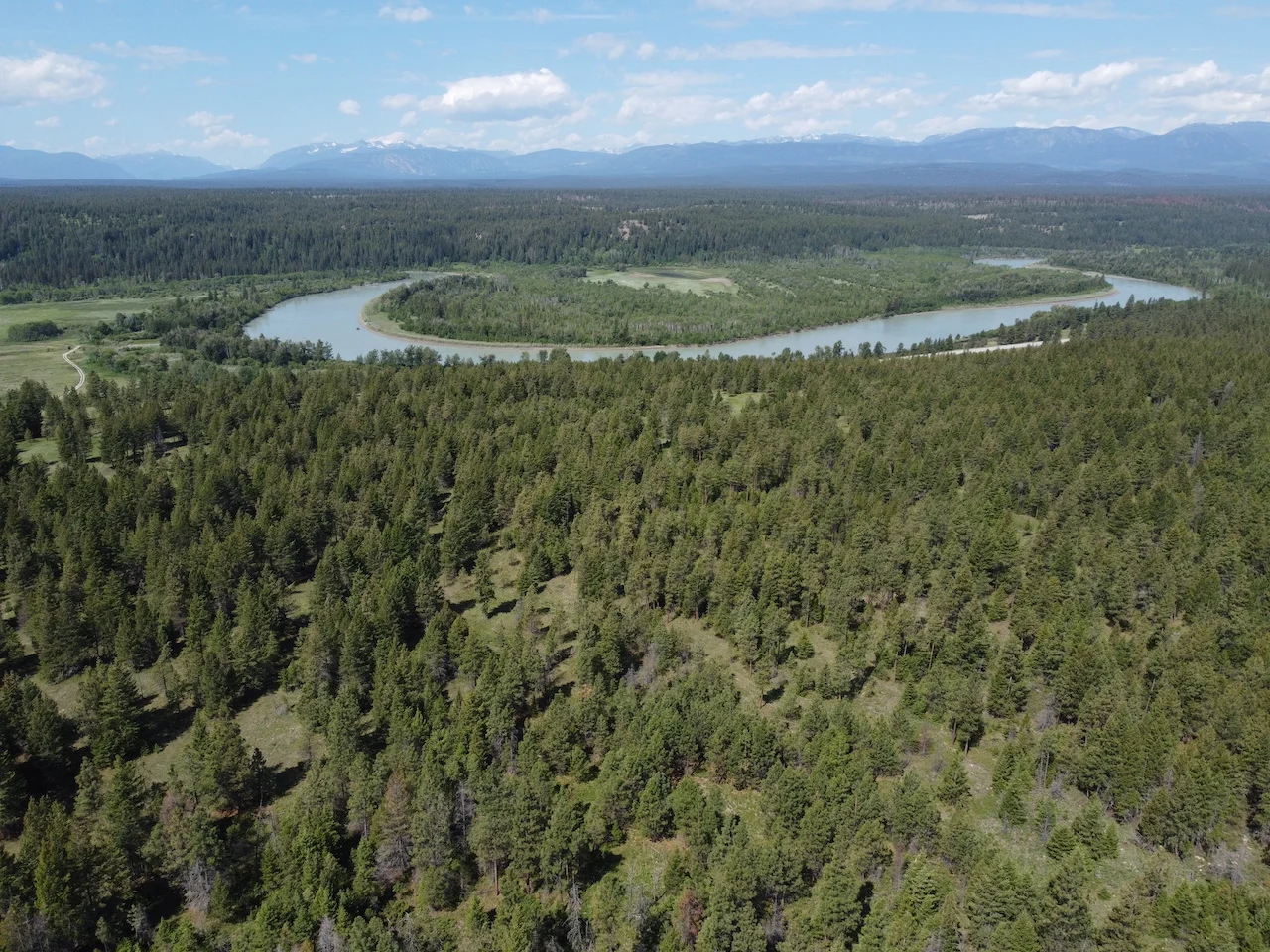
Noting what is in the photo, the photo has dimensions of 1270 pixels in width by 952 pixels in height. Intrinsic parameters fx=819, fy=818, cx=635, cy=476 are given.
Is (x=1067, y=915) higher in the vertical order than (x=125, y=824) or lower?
lower

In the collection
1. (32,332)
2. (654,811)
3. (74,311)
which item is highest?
Answer: (74,311)

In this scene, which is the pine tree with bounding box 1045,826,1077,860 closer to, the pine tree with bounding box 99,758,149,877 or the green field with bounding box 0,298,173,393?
the pine tree with bounding box 99,758,149,877

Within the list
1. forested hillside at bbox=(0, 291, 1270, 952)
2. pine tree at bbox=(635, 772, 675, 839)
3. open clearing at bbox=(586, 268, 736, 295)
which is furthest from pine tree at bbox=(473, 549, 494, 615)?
open clearing at bbox=(586, 268, 736, 295)

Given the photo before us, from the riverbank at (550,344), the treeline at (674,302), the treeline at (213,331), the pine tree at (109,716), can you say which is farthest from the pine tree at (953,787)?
the treeline at (674,302)

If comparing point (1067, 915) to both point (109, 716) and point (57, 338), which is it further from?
point (57, 338)

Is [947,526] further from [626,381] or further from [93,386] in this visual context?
[93,386]

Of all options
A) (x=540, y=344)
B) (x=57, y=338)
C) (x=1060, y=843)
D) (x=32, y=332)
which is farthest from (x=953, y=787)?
(x=32, y=332)

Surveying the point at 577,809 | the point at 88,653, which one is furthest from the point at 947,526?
the point at 88,653
